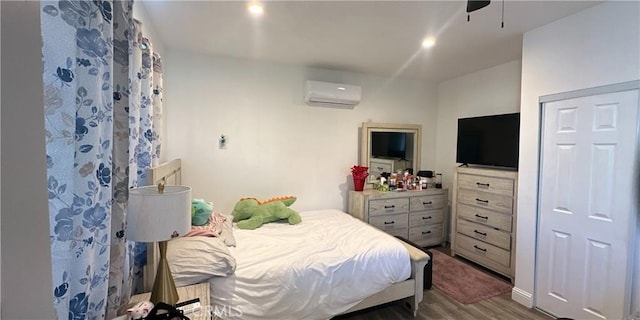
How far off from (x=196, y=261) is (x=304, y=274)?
2.44 feet

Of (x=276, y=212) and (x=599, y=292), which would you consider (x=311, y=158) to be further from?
(x=599, y=292)

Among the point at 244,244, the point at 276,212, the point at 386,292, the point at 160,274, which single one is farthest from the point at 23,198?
the point at 276,212

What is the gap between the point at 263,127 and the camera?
3338 millimetres

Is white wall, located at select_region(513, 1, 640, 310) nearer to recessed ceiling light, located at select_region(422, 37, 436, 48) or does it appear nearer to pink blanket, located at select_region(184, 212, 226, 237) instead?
recessed ceiling light, located at select_region(422, 37, 436, 48)

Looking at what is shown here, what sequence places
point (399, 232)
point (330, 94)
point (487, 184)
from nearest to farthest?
point (487, 184) < point (330, 94) < point (399, 232)

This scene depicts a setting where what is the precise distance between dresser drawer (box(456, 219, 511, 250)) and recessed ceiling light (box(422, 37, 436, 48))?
2145 mm

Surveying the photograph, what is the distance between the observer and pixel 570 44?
2135 millimetres

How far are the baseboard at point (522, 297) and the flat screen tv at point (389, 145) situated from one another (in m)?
2.08

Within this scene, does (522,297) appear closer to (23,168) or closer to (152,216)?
(152,216)

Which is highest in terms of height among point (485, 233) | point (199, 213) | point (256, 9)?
point (256, 9)

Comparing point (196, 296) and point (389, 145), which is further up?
point (389, 145)

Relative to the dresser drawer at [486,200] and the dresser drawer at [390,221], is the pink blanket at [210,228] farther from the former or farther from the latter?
the dresser drawer at [486,200]

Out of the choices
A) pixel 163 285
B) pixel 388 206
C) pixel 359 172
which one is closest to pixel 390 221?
pixel 388 206

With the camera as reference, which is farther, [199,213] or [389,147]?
[389,147]
